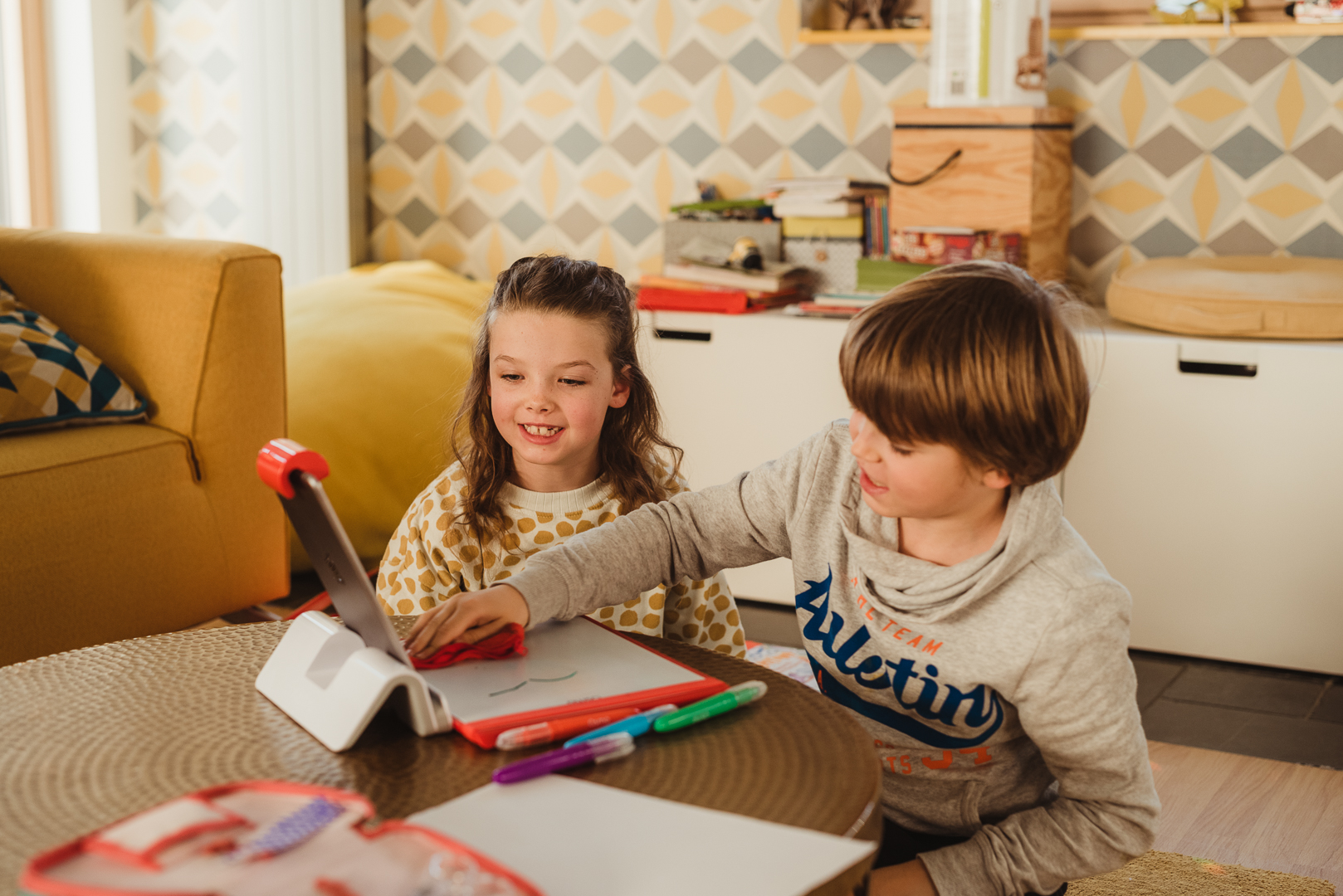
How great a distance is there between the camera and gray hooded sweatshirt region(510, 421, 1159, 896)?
85 centimetres

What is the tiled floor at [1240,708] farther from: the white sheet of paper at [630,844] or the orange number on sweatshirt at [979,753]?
the white sheet of paper at [630,844]

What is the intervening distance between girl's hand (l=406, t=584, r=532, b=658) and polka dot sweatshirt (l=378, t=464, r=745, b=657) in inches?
14.1

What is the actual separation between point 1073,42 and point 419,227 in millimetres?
1726

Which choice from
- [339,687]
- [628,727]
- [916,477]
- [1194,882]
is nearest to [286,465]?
[339,687]

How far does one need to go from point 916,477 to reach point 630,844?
355mm

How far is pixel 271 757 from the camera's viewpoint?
2.31ft

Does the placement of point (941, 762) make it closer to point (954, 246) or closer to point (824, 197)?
point (954, 246)

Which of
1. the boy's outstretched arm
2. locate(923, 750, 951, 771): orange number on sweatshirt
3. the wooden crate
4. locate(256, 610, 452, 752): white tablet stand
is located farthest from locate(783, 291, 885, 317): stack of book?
locate(256, 610, 452, 752): white tablet stand

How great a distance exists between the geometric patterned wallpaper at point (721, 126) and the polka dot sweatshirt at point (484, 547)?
169 cm

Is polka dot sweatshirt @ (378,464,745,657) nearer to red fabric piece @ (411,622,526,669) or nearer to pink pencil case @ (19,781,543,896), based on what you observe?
red fabric piece @ (411,622,526,669)

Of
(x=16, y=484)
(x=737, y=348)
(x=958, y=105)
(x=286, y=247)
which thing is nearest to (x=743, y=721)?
(x=16, y=484)

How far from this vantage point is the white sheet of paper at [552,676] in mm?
766

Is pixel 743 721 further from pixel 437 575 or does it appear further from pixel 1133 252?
pixel 1133 252

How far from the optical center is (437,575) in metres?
1.25
